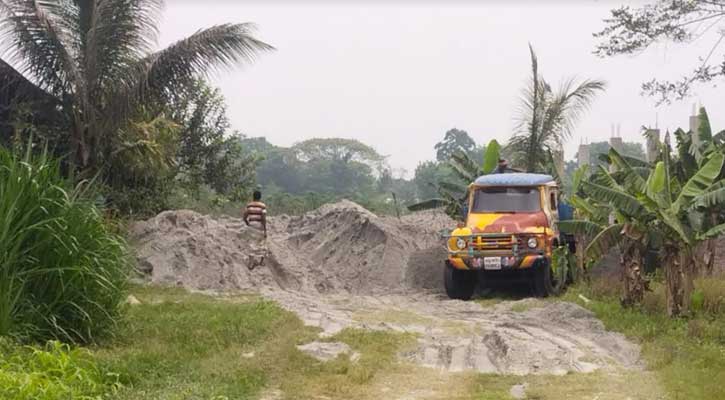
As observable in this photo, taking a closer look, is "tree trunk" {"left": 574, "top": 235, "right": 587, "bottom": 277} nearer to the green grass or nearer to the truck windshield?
the truck windshield

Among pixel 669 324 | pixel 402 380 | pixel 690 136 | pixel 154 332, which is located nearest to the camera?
pixel 402 380

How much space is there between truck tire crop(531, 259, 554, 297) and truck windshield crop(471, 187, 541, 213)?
1040mm

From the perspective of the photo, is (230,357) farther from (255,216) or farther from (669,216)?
(255,216)

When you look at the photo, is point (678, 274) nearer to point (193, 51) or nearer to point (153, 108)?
point (193, 51)

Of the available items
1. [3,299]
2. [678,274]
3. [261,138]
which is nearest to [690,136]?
[678,274]

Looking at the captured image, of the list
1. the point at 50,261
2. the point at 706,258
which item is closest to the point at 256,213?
the point at 706,258

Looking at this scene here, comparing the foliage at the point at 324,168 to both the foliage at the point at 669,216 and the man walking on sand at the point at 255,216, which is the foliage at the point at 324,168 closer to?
the man walking on sand at the point at 255,216

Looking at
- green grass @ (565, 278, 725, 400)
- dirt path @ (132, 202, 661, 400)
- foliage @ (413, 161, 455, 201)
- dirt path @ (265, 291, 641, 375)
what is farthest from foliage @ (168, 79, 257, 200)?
foliage @ (413, 161, 455, 201)

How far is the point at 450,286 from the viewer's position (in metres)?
16.4

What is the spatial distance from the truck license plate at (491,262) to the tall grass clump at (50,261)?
6963 mm

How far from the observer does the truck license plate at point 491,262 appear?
604 inches

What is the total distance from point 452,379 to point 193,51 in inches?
414

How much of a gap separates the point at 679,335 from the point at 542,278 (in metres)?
4.90

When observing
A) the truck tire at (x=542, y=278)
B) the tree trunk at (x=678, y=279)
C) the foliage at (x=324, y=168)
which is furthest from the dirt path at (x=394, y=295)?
the foliage at (x=324, y=168)
